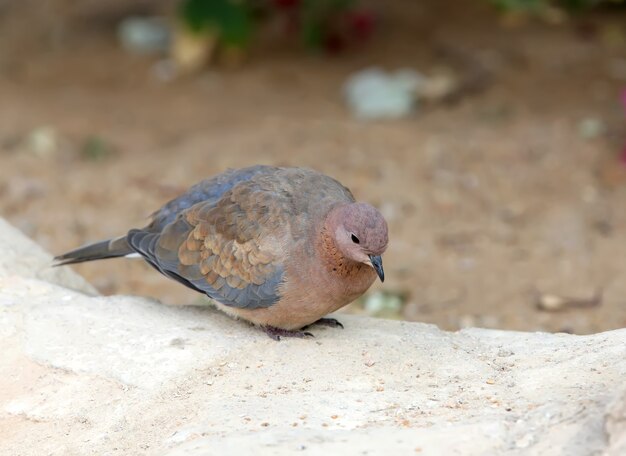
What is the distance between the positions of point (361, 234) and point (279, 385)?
2.22 feet

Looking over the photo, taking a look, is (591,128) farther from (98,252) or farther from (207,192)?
(98,252)

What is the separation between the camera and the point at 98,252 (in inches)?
189

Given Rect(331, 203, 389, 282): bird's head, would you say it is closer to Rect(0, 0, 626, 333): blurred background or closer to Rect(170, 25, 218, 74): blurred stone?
Rect(0, 0, 626, 333): blurred background

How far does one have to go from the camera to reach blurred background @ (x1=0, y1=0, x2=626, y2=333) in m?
6.40

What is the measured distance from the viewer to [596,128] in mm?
7566

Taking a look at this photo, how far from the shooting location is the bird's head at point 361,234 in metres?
3.94

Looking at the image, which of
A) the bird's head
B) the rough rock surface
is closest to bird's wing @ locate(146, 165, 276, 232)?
the rough rock surface

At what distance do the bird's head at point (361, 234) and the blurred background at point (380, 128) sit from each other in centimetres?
198

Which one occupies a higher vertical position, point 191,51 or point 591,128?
point 591,128

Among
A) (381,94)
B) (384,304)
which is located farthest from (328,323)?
(381,94)

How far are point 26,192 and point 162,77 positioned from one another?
2.10 m

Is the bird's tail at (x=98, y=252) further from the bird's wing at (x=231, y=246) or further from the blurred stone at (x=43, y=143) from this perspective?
the blurred stone at (x=43, y=143)

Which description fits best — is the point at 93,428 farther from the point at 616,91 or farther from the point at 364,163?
the point at 616,91

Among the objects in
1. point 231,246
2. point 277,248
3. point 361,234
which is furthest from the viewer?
point 231,246
